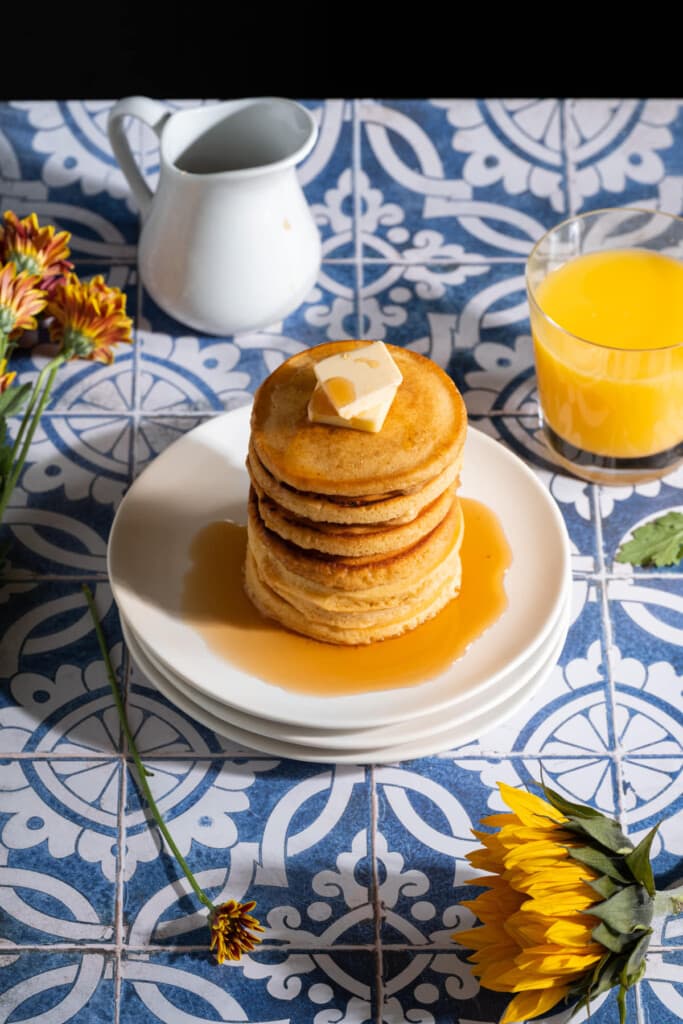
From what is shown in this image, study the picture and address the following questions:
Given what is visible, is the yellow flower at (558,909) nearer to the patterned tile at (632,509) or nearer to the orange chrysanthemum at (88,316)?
the patterned tile at (632,509)

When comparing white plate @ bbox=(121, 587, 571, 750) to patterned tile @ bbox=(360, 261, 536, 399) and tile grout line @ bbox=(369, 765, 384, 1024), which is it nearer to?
tile grout line @ bbox=(369, 765, 384, 1024)

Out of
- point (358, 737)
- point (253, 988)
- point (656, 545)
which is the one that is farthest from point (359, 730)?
point (656, 545)

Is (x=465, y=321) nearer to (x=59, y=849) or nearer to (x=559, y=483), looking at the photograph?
(x=559, y=483)

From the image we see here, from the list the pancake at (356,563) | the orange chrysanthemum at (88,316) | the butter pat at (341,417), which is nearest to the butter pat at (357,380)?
the butter pat at (341,417)
